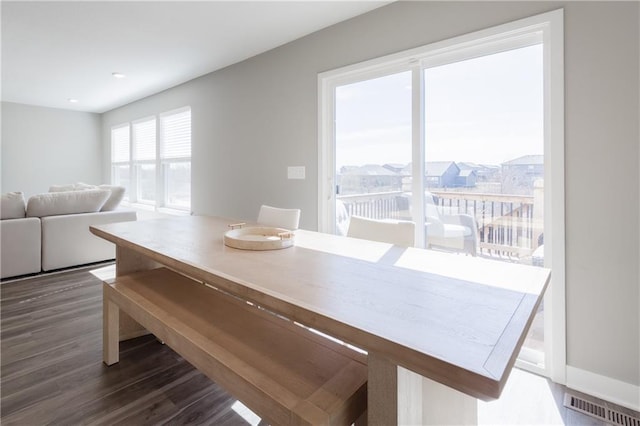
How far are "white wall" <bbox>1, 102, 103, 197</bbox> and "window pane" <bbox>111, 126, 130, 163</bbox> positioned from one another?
0.59 m

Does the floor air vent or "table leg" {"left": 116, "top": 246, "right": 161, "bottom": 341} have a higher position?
"table leg" {"left": 116, "top": 246, "right": 161, "bottom": 341}

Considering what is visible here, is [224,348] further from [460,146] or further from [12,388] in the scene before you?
[460,146]

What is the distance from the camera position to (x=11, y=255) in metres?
3.44

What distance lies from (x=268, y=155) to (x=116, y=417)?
2.49m

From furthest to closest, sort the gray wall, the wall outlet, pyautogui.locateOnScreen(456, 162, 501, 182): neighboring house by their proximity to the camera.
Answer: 1. the wall outlet
2. pyautogui.locateOnScreen(456, 162, 501, 182): neighboring house
3. the gray wall

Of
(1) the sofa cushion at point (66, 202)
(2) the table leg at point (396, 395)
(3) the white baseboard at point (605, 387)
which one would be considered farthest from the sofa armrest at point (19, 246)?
(3) the white baseboard at point (605, 387)

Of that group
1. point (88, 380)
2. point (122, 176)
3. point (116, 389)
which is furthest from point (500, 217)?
point (122, 176)

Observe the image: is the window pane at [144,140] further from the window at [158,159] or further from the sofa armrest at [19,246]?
the sofa armrest at [19,246]

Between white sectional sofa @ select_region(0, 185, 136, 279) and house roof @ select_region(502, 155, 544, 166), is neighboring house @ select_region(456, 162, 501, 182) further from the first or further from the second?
white sectional sofa @ select_region(0, 185, 136, 279)

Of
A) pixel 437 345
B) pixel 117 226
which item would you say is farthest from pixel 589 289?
pixel 117 226

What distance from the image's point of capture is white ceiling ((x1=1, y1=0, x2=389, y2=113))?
2551 millimetres

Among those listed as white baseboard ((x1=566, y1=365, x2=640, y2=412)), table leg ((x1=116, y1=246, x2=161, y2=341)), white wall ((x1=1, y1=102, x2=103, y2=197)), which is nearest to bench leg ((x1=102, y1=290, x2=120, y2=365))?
table leg ((x1=116, y1=246, x2=161, y2=341))

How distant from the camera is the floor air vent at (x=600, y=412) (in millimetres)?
1554

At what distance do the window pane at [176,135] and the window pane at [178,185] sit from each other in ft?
0.54
